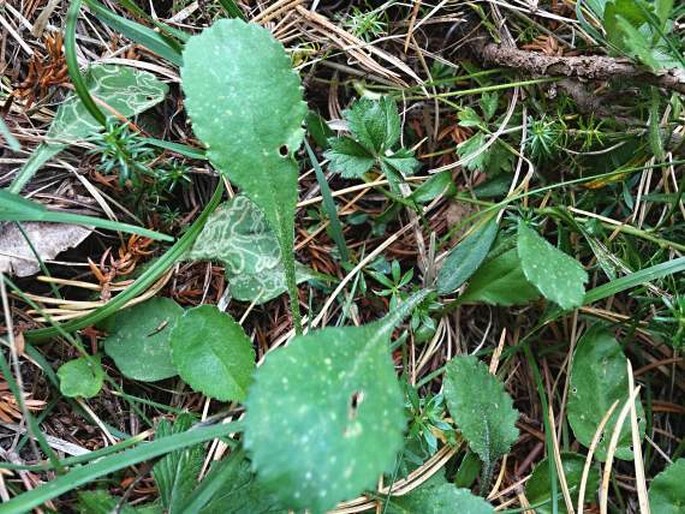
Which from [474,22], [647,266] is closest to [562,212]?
[647,266]

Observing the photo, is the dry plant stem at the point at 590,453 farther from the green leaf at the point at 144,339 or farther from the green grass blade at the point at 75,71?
the green grass blade at the point at 75,71

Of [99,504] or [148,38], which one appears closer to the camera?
[99,504]

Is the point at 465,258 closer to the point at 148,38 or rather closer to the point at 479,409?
the point at 479,409

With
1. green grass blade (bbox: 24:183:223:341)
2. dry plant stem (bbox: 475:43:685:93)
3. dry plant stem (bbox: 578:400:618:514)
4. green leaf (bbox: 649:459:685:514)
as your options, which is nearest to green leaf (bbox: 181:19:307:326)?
green grass blade (bbox: 24:183:223:341)

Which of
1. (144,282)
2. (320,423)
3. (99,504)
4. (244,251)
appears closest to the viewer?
(320,423)

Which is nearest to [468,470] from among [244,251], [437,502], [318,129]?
[437,502]

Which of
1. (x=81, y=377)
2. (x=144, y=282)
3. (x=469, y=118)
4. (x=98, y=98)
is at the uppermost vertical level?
(x=98, y=98)

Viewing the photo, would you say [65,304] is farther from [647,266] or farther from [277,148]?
[647,266]
